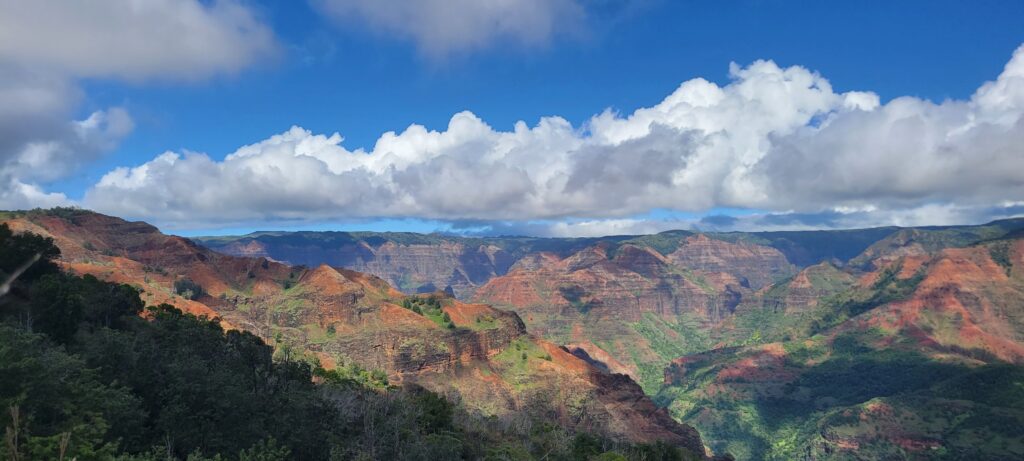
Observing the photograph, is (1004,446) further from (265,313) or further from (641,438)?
(265,313)

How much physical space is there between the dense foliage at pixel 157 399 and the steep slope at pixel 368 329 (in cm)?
5034

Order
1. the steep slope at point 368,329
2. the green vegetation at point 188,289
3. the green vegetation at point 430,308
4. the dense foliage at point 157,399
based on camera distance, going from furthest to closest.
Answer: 1. the green vegetation at point 430,308
2. the steep slope at point 368,329
3. the green vegetation at point 188,289
4. the dense foliage at point 157,399

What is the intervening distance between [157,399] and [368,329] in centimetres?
11813

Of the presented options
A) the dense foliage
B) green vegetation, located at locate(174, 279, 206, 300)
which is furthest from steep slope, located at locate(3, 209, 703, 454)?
the dense foliage

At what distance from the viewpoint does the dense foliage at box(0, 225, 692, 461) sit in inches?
1284

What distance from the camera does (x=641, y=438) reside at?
158m

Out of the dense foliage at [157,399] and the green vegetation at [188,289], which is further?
the green vegetation at [188,289]

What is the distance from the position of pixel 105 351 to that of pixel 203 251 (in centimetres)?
16162

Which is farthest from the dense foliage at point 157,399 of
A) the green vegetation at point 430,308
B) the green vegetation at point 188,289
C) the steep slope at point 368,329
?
the green vegetation at point 430,308

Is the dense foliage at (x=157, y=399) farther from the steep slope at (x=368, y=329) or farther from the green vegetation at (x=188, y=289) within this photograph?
the steep slope at (x=368, y=329)

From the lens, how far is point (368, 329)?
162 m

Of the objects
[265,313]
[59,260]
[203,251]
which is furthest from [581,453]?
[203,251]

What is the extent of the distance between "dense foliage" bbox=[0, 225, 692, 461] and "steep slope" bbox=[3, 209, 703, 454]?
50.3 metres

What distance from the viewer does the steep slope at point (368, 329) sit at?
501 ft
